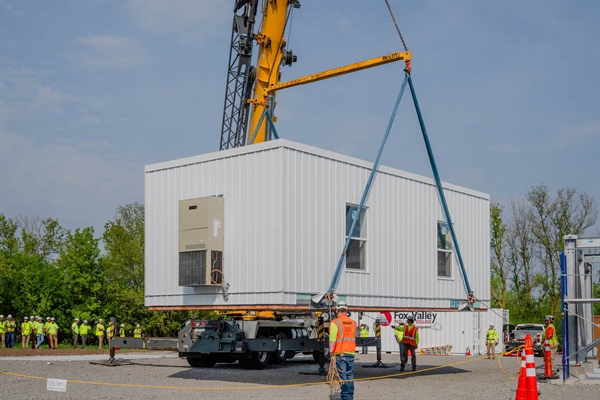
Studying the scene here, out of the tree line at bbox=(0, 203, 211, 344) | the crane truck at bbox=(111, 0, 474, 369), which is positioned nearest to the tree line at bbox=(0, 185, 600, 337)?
the tree line at bbox=(0, 203, 211, 344)

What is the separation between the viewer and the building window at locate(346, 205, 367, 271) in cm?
1681

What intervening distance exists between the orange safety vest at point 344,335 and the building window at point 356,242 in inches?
172

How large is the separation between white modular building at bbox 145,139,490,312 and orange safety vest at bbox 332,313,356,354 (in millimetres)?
2877

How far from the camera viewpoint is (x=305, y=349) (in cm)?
1722

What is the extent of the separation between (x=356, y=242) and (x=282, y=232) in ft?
8.29

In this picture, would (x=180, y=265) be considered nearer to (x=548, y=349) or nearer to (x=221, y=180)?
(x=221, y=180)

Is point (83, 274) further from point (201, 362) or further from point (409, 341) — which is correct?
point (409, 341)

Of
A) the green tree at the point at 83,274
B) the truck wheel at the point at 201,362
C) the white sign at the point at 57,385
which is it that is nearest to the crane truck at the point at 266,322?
the truck wheel at the point at 201,362

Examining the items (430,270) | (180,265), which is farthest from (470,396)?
(180,265)

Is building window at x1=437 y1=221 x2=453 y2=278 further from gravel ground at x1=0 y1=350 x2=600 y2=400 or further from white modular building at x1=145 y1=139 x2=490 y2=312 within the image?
A: gravel ground at x1=0 y1=350 x2=600 y2=400

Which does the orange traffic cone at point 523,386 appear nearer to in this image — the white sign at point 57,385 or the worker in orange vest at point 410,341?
the white sign at point 57,385

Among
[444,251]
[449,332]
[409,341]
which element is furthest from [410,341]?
[449,332]

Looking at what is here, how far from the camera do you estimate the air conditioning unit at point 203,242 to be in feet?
52.0

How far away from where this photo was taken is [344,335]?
1234 cm
